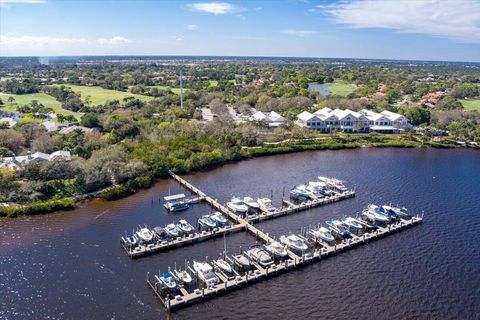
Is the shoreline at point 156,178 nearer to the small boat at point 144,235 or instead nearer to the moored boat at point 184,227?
the small boat at point 144,235

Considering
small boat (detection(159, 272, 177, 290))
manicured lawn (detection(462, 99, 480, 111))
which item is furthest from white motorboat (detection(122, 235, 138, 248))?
manicured lawn (detection(462, 99, 480, 111))

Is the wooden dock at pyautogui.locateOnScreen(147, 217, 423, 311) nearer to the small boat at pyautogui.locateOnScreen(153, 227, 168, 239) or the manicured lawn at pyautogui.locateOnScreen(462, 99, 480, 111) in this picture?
the small boat at pyautogui.locateOnScreen(153, 227, 168, 239)

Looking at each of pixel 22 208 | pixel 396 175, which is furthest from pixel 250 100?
pixel 22 208

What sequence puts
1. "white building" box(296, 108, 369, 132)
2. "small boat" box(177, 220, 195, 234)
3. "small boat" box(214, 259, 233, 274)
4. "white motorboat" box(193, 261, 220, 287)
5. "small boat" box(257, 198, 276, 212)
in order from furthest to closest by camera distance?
"white building" box(296, 108, 369, 132)
"small boat" box(257, 198, 276, 212)
"small boat" box(177, 220, 195, 234)
"small boat" box(214, 259, 233, 274)
"white motorboat" box(193, 261, 220, 287)

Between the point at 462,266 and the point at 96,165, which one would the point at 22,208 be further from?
the point at 462,266

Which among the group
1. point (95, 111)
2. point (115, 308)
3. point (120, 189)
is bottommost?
point (115, 308)

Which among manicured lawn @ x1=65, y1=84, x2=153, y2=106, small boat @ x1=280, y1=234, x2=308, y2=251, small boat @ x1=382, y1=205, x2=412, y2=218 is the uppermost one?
manicured lawn @ x1=65, y1=84, x2=153, y2=106
